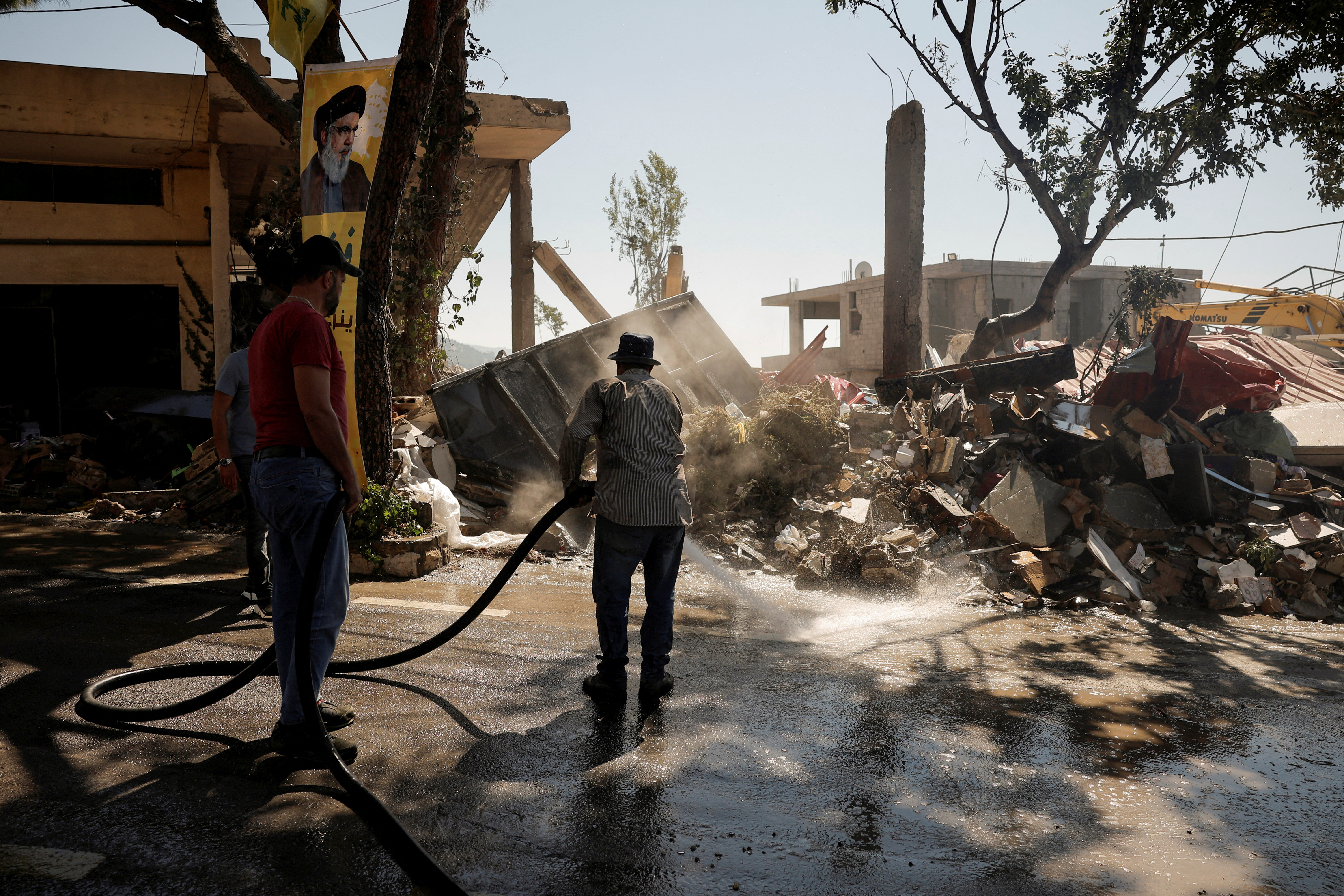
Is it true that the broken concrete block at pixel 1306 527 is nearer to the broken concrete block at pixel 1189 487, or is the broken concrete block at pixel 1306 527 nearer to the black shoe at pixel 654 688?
the broken concrete block at pixel 1189 487

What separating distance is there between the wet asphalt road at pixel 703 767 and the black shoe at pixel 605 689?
0.13 metres

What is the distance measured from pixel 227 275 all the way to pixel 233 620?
911cm

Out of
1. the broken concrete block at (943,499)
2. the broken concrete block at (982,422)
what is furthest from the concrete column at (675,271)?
the broken concrete block at (943,499)

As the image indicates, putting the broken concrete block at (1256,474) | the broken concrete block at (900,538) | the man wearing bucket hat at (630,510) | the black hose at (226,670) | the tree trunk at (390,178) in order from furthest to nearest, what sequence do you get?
the broken concrete block at (1256,474)
the broken concrete block at (900,538)
the tree trunk at (390,178)
the man wearing bucket hat at (630,510)
the black hose at (226,670)

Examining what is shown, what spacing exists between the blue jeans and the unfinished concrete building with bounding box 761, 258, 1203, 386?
22.3m

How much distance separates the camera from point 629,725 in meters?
3.89

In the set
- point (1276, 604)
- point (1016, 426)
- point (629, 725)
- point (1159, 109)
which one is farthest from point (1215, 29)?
point (629, 725)

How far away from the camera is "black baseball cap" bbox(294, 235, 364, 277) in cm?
327

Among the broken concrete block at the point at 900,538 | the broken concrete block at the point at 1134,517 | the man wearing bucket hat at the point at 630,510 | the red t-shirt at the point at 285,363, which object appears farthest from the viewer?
the broken concrete block at the point at 1134,517

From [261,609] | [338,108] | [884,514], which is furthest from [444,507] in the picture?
[884,514]

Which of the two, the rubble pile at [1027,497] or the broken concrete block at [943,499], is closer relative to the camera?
the rubble pile at [1027,497]

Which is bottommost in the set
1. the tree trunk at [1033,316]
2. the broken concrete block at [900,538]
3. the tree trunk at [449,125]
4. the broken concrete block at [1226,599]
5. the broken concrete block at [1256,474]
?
the broken concrete block at [1226,599]

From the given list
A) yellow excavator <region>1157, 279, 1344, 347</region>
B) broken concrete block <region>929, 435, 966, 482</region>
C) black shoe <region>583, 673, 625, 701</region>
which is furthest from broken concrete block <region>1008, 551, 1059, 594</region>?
yellow excavator <region>1157, 279, 1344, 347</region>

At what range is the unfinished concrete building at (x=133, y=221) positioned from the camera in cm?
1236
